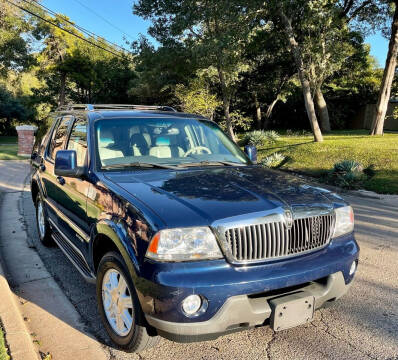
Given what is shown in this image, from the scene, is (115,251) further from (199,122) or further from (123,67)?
(123,67)

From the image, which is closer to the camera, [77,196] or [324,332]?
[324,332]

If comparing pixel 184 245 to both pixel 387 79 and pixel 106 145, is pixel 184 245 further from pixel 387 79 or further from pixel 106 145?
pixel 387 79

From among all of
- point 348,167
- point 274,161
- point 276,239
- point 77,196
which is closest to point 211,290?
point 276,239

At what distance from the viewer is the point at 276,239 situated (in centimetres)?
254

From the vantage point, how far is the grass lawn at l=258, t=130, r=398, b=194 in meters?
9.81

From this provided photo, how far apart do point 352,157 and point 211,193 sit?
10253mm

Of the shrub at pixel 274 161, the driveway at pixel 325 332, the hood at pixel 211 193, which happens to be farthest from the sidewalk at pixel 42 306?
the shrub at pixel 274 161

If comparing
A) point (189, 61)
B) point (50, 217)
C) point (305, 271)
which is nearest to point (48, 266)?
point (50, 217)

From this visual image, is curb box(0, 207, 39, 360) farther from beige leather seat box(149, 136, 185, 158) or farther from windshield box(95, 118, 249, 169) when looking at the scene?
beige leather seat box(149, 136, 185, 158)

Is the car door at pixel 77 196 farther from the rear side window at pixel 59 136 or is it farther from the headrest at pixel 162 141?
the headrest at pixel 162 141

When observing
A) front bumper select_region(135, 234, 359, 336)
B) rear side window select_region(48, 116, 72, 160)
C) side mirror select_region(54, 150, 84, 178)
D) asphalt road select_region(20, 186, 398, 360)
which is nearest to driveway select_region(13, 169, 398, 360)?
asphalt road select_region(20, 186, 398, 360)

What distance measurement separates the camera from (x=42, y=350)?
289 cm

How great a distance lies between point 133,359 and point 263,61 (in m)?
25.3

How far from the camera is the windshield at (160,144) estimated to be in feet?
11.6
